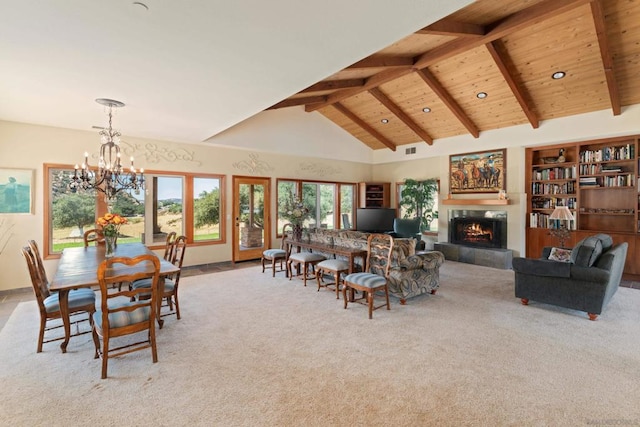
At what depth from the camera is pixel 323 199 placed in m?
9.24

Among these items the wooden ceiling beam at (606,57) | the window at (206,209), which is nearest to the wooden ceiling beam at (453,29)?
the wooden ceiling beam at (606,57)

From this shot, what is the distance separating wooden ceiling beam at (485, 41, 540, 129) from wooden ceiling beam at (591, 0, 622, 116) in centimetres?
118

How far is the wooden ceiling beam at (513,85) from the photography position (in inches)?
195

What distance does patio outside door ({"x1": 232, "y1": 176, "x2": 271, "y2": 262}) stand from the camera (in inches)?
291

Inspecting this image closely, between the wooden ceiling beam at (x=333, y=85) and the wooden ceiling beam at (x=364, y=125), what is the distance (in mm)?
1610

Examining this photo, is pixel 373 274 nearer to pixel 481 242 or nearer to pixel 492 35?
pixel 492 35

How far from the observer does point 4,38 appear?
2414 mm

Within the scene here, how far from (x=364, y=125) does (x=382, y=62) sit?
340cm

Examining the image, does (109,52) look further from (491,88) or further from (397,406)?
(491,88)

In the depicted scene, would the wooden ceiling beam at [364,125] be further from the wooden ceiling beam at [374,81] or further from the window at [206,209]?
the window at [206,209]

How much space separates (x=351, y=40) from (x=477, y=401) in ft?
9.49

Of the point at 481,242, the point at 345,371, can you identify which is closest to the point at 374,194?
the point at 481,242

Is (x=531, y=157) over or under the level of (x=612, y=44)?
under

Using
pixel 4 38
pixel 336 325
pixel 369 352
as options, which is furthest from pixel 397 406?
pixel 4 38
